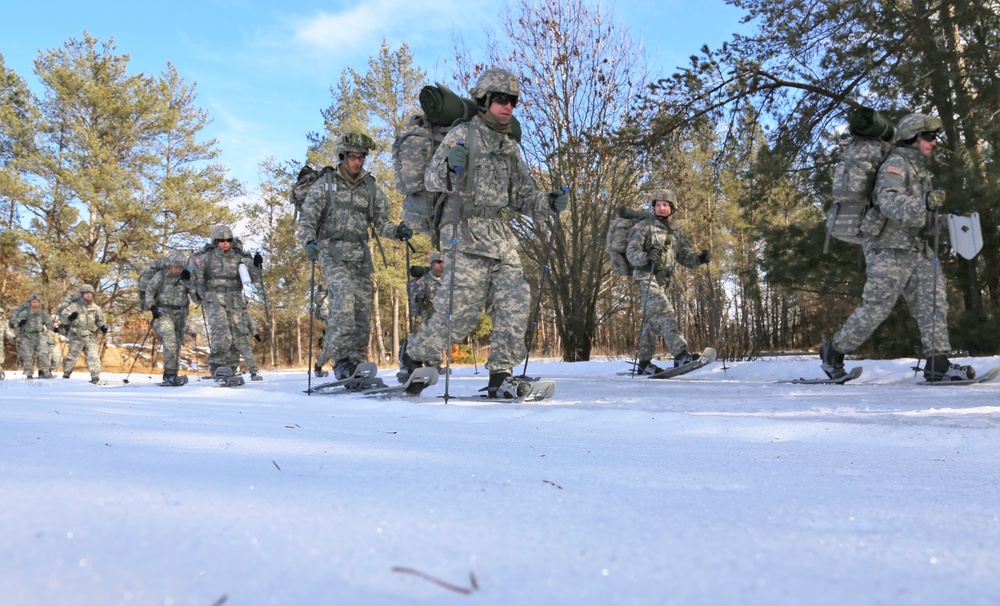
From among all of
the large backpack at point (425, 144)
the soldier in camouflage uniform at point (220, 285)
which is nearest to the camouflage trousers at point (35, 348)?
the soldier in camouflage uniform at point (220, 285)

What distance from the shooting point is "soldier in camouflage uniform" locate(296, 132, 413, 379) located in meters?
6.47

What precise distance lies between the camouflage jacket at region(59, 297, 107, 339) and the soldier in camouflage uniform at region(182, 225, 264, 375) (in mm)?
5236

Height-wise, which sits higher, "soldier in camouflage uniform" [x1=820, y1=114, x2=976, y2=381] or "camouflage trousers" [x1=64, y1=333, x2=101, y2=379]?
"soldier in camouflage uniform" [x1=820, y1=114, x2=976, y2=381]

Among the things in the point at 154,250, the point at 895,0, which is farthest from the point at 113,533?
the point at 154,250

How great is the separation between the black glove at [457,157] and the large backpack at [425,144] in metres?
0.46

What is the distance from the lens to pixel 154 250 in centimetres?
2612

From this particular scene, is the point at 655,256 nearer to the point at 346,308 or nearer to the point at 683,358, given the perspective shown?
A: the point at 683,358

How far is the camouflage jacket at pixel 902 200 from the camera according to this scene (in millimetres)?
5742

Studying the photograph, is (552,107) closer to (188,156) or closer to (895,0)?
(895,0)

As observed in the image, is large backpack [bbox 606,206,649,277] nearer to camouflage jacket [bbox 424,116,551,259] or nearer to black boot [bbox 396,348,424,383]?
black boot [bbox 396,348,424,383]

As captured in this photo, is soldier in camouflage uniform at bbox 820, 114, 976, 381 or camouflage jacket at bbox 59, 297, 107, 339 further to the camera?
camouflage jacket at bbox 59, 297, 107, 339

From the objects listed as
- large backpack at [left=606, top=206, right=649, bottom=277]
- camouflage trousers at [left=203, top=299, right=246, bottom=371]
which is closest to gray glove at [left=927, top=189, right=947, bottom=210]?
large backpack at [left=606, top=206, right=649, bottom=277]

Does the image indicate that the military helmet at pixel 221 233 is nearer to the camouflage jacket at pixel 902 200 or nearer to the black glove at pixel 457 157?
the black glove at pixel 457 157

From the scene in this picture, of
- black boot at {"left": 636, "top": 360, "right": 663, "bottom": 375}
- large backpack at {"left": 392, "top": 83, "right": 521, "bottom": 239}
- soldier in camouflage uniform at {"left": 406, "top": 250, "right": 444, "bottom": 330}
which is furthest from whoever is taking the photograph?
soldier in camouflage uniform at {"left": 406, "top": 250, "right": 444, "bottom": 330}
